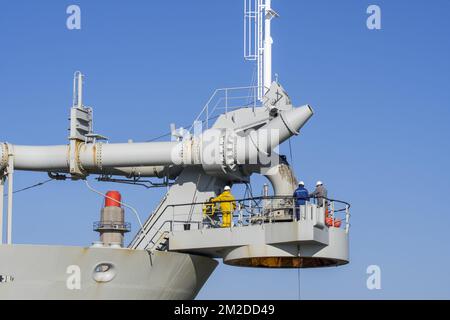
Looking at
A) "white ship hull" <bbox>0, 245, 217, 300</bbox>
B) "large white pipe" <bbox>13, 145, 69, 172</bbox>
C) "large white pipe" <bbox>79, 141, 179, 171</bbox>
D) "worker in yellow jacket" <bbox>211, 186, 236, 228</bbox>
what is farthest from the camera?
"large white pipe" <bbox>13, 145, 69, 172</bbox>

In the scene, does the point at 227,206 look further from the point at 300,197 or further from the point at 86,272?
the point at 86,272

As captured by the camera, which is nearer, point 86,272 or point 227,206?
point 86,272

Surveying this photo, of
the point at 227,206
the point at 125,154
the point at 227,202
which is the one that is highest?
the point at 125,154

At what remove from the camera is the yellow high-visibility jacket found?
38.7 m

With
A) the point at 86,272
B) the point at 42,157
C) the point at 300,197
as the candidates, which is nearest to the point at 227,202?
the point at 300,197

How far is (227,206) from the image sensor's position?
127 feet

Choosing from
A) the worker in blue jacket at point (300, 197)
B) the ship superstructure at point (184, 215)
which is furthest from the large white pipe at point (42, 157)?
the worker in blue jacket at point (300, 197)

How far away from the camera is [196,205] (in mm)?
40344

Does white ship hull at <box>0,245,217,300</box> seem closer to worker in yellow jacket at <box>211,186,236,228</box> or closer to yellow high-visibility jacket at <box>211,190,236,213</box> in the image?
worker in yellow jacket at <box>211,186,236,228</box>

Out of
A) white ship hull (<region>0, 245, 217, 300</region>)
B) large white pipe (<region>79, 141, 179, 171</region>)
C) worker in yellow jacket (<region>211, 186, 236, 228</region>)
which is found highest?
large white pipe (<region>79, 141, 179, 171</region>)

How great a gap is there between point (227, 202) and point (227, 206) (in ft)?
0.46

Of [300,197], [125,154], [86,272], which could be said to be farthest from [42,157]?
[300,197]

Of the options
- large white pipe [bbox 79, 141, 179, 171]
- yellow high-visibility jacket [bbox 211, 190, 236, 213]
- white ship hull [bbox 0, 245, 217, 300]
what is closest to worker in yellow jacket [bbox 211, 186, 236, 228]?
yellow high-visibility jacket [bbox 211, 190, 236, 213]

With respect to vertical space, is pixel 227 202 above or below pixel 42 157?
below
